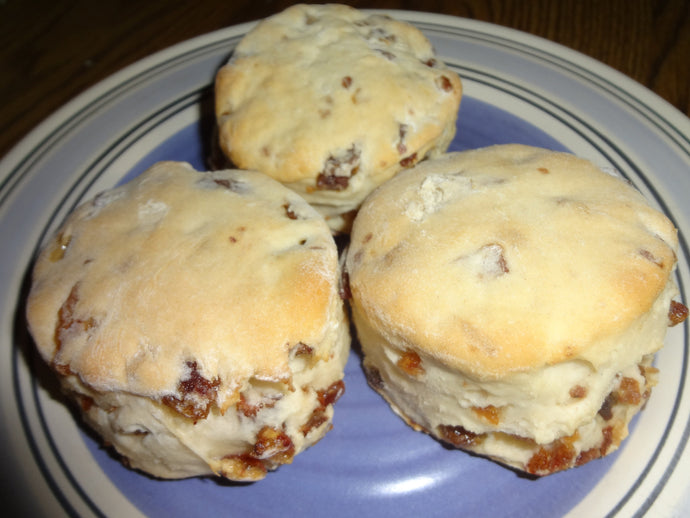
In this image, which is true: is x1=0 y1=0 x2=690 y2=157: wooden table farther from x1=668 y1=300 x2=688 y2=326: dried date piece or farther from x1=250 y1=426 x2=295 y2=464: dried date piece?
x1=250 y1=426 x2=295 y2=464: dried date piece

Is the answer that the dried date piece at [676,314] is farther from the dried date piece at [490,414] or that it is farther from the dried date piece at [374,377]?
the dried date piece at [374,377]

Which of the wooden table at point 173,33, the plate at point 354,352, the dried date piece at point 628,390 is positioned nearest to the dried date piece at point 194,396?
the plate at point 354,352

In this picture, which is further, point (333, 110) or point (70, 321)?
point (333, 110)

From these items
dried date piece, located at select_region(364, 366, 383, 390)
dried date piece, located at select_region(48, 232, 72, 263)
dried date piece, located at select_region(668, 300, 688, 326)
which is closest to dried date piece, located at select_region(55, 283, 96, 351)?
dried date piece, located at select_region(48, 232, 72, 263)

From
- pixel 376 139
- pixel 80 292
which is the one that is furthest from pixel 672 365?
pixel 80 292

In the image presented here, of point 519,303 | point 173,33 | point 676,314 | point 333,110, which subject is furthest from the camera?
point 173,33

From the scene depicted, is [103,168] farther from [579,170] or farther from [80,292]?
[579,170]

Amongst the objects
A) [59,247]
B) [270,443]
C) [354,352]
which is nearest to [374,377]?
[354,352]

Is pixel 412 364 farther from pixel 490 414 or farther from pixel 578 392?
pixel 578 392
